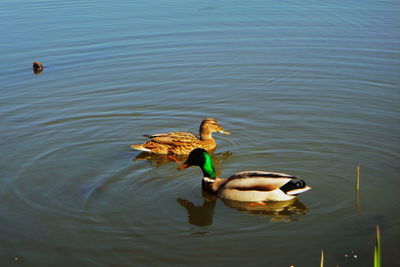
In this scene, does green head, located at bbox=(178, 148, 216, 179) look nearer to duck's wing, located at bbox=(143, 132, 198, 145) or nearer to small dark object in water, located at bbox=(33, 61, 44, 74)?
duck's wing, located at bbox=(143, 132, 198, 145)

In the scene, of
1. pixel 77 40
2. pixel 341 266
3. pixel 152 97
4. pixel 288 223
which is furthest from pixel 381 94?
pixel 77 40

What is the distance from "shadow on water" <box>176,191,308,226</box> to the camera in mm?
7711

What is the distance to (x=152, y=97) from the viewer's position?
40.4ft

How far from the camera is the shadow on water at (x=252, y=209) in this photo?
771 cm

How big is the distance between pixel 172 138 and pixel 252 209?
96.8 inches

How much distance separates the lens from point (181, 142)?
33.2 ft

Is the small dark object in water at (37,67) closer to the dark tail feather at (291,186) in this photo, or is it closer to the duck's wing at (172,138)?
the duck's wing at (172,138)

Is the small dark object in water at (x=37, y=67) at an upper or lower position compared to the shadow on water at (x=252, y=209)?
upper

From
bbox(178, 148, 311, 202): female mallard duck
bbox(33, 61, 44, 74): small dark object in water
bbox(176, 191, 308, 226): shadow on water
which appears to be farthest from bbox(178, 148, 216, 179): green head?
bbox(33, 61, 44, 74): small dark object in water

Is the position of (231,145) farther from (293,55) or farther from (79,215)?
(293,55)

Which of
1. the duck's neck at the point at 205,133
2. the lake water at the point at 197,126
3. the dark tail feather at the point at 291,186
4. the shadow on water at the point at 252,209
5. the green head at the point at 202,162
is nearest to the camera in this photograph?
the lake water at the point at 197,126

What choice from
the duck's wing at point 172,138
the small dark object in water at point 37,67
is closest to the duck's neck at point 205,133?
the duck's wing at point 172,138

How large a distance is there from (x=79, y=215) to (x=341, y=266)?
10.6ft

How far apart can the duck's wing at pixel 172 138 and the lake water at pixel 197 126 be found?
11.7 inches
